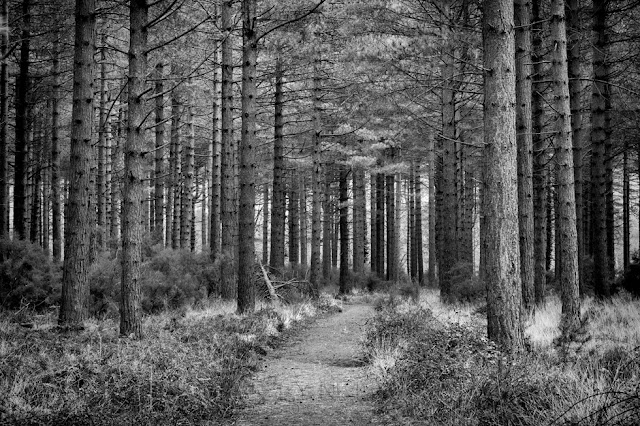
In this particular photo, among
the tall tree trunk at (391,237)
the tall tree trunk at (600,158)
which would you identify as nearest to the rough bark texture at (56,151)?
the tall tree trunk at (600,158)

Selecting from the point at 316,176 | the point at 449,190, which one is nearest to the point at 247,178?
the point at 316,176

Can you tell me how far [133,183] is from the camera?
7883 millimetres

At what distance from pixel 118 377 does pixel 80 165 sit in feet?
16.1

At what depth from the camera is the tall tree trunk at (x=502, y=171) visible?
7113 mm

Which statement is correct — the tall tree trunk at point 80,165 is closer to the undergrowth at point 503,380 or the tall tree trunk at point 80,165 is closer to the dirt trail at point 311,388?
the dirt trail at point 311,388

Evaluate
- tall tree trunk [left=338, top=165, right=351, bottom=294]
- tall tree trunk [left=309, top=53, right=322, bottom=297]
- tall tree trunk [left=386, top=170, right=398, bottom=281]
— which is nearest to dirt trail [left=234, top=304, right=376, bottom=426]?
tall tree trunk [left=309, top=53, right=322, bottom=297]

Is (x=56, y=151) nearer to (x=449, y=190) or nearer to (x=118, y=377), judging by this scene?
(x=449, y=190)

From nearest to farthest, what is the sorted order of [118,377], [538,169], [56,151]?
1. [118,377]
2. [538,169]
3. [56,151]

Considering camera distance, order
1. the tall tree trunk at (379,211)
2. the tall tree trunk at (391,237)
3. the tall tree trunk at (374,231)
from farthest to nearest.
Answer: the tall tree trunk at (374,231) < the tall tree trunk at (379,211) < the tall tree trunk at (391,237)

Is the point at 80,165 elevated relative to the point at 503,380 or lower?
elevated

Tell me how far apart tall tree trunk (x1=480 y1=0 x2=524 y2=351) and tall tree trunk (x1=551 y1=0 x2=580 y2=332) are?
3.43 m

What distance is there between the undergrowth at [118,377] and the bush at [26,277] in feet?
9.93

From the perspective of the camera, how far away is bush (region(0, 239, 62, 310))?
1093 centimetres

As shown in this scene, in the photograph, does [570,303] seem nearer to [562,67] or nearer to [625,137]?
[562,67]
